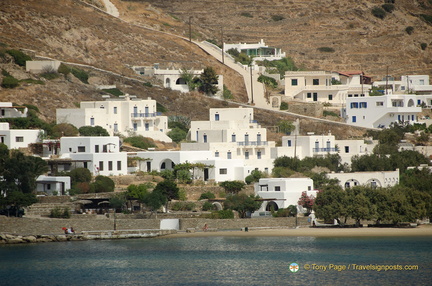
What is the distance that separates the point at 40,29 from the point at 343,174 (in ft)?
157

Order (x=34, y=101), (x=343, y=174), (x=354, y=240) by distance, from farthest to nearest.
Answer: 1. (x=34, y=101)
2. (x=343, y=174)
3. (x=354, y=240)

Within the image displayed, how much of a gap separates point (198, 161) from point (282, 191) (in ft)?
26.0

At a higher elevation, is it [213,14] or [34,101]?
[213,14]

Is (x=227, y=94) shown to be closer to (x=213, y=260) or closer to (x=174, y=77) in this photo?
(x=174, y=77)

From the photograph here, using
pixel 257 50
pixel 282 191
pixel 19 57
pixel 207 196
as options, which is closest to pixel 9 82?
pixel 19 57

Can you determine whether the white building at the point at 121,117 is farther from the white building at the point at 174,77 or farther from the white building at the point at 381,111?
the white building at the point at 381,111

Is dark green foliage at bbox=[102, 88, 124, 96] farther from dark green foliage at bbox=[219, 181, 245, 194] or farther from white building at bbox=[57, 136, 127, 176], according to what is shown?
dark green foliage at bbox=[219, 181, 245, 194]

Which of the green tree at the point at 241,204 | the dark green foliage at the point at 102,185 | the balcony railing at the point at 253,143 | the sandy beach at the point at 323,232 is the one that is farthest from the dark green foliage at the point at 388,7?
the dark green foliage at the point at 102,185

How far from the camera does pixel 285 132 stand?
304 feet

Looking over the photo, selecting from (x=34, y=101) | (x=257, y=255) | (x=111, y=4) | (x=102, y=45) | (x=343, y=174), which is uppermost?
(x=111, y=4)

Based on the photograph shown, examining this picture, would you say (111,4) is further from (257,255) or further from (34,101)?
(257,255)

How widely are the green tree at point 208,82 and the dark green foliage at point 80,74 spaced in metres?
12.0

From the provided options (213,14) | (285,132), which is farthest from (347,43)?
(285,132)

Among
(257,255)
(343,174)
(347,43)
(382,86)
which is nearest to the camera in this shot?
(257,255)
